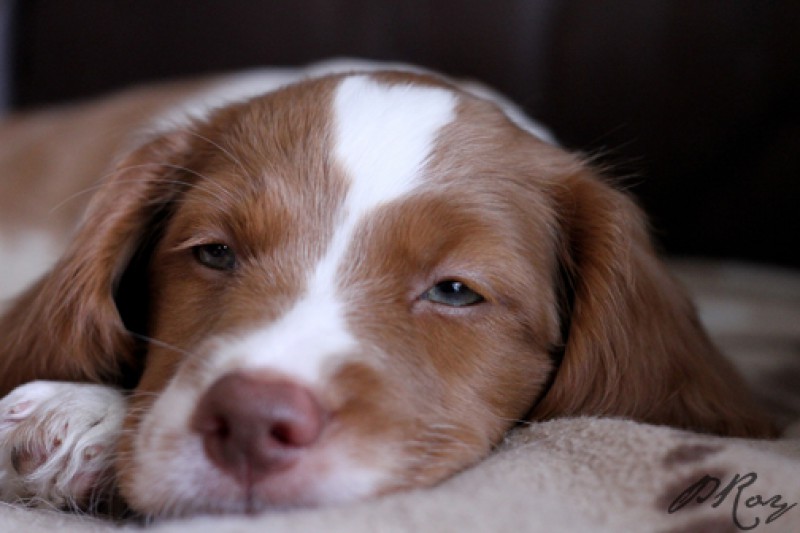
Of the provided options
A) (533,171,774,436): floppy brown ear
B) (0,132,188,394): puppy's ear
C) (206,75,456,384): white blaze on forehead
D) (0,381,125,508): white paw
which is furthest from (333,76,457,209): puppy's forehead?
(0,381,125,508): white paw

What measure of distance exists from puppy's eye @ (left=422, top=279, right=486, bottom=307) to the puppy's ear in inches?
27.6

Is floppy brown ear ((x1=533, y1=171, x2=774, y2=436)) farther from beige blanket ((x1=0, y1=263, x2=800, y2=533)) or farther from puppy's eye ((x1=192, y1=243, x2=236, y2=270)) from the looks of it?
puppy's eye ((x1=192, y1=243, x2=236, y2=270))

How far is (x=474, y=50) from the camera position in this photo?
12.8 feet

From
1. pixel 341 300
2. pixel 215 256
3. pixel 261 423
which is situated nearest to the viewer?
pixel 261 423

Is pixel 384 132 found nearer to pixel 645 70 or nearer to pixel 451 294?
pixel 451 294

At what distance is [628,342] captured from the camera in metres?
2.05

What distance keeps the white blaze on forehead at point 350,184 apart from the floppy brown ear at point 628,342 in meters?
0.38

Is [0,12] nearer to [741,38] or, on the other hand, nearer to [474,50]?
[474,50]

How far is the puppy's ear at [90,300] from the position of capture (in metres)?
2.14

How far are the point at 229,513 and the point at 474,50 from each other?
2.70m

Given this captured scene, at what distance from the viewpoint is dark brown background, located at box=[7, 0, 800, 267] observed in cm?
343

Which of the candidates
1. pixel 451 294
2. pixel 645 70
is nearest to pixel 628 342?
pixel 451 294

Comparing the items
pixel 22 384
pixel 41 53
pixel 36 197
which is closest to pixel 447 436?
pixel 22 384

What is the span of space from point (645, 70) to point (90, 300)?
7.35 feet
